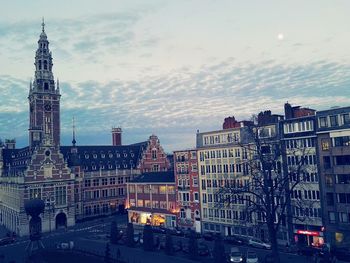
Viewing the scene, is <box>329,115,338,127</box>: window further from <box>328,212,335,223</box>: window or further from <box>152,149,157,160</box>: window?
<box>152,149,157,160</box>: window

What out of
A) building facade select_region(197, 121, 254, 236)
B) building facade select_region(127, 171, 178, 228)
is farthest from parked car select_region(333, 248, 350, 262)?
building facade select_region(127, 171, 178, 228)

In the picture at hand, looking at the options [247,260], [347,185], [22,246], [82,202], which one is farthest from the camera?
[82,202]

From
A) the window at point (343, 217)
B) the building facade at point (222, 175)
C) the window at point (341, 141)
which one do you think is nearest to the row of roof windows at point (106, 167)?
the building facade at point (222, 175)

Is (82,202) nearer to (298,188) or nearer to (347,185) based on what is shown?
(298,188)

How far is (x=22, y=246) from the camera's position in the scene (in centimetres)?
8269

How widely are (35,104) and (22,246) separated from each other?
54526mm

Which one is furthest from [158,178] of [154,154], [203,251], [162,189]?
[203,251]

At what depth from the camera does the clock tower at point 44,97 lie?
4943 inches

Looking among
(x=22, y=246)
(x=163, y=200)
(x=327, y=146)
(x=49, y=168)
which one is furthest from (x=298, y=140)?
(x=49, y=168)

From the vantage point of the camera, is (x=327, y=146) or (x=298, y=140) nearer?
(x=327, y=146)

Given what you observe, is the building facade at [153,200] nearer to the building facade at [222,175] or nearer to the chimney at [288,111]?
the building facade at [222,175]

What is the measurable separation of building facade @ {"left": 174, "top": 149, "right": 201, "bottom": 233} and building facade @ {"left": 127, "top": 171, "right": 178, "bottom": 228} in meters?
2.47

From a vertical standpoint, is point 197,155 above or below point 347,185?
above

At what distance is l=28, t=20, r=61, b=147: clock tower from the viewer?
126 metres
